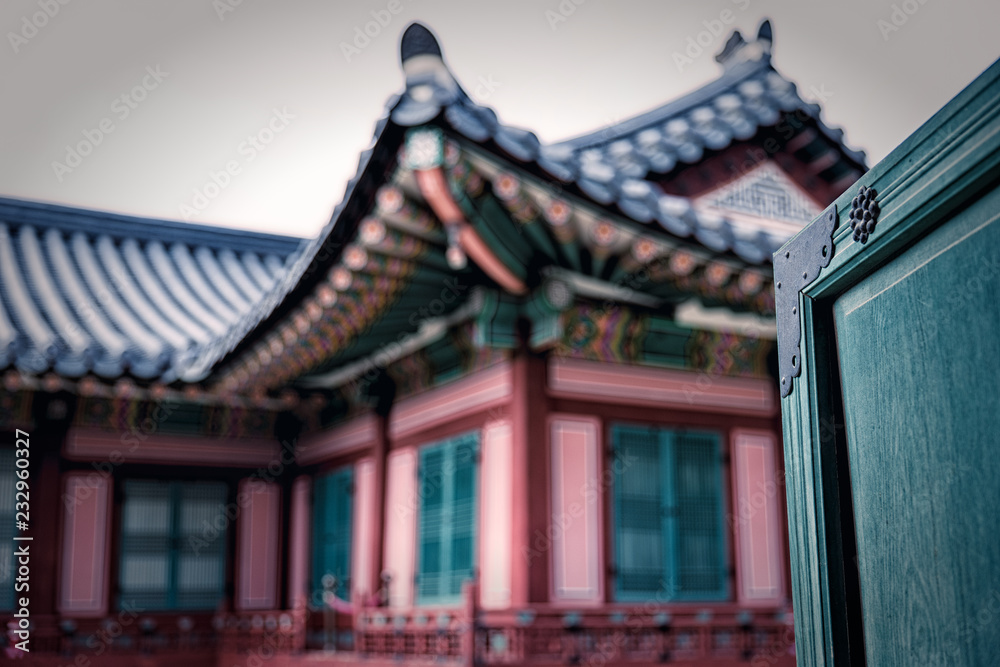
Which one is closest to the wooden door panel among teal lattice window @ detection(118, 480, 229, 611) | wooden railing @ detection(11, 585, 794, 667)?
wooden railing @ detection(11, 585, 794, 667)

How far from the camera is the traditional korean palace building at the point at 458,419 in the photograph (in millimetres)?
6805

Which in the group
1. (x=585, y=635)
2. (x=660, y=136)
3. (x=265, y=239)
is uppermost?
(x=265, y=239)

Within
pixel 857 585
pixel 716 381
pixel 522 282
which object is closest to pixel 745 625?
pixel 716 381

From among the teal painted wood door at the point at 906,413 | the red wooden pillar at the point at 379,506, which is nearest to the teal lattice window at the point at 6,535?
Result: the red wooden pillar at the point at 379,506

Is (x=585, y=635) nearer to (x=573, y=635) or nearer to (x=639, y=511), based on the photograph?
(x=573, y=635)

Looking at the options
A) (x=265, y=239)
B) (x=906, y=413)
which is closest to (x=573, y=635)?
(x=906, y=413)

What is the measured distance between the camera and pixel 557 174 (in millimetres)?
6105

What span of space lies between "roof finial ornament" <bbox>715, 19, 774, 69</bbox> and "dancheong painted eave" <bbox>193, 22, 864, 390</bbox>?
1 cm

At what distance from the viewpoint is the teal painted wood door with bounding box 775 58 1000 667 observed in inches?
66.2

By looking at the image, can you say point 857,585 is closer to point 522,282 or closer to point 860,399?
point 860,399

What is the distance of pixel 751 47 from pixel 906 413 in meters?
8.42

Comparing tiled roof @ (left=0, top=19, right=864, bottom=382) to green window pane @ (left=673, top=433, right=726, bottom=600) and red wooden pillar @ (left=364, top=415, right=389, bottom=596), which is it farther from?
green window pane @ (left=673, top=433, right=726, bottom=600)

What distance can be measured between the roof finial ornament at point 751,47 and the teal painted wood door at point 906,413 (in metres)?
7.78

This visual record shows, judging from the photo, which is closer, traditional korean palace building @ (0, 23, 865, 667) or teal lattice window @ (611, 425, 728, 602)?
traditional korean palace building @ (0, 23, 865, 667)
